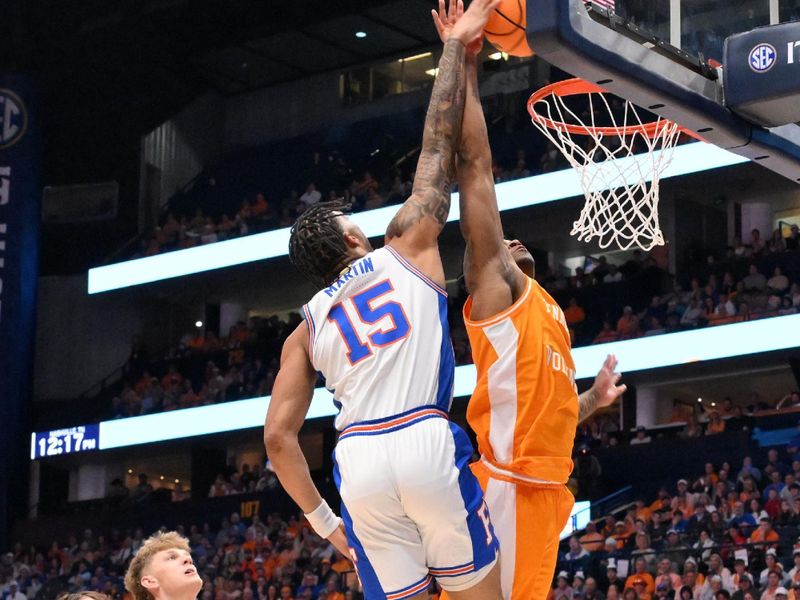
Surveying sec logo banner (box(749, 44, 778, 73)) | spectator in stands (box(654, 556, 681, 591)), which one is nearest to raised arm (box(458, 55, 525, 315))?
sec logo banner (box(749, 44, 778, 73))

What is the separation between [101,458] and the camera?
27219 millimetres

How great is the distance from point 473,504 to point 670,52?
7.95ft

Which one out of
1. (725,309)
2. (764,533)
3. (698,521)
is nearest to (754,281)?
(725,309)

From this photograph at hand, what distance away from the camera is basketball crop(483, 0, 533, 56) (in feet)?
Result: 15.1

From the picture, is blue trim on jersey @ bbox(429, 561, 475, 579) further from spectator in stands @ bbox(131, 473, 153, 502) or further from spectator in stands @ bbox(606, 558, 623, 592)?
spectator in stands @ bbox(131, 473, 153, 502)

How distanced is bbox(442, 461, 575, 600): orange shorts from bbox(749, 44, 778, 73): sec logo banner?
2.21 meters

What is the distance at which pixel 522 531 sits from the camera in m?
4.20

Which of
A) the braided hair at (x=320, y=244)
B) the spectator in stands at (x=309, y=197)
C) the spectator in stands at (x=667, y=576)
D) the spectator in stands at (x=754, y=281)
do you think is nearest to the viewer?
the braided hair at (x=320, y=244)

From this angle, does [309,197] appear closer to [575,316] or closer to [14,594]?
[575,316]

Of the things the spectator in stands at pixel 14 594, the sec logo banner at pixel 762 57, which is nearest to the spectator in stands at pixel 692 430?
the spectator in stands at pixel 14 594

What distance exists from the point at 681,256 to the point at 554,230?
2923 millimetres

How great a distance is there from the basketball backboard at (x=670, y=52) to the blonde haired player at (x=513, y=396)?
0.76 meters

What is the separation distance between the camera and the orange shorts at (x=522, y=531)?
4.18 m

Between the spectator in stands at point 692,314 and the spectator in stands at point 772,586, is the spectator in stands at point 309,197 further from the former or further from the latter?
the spectator in stands at point 772,586
